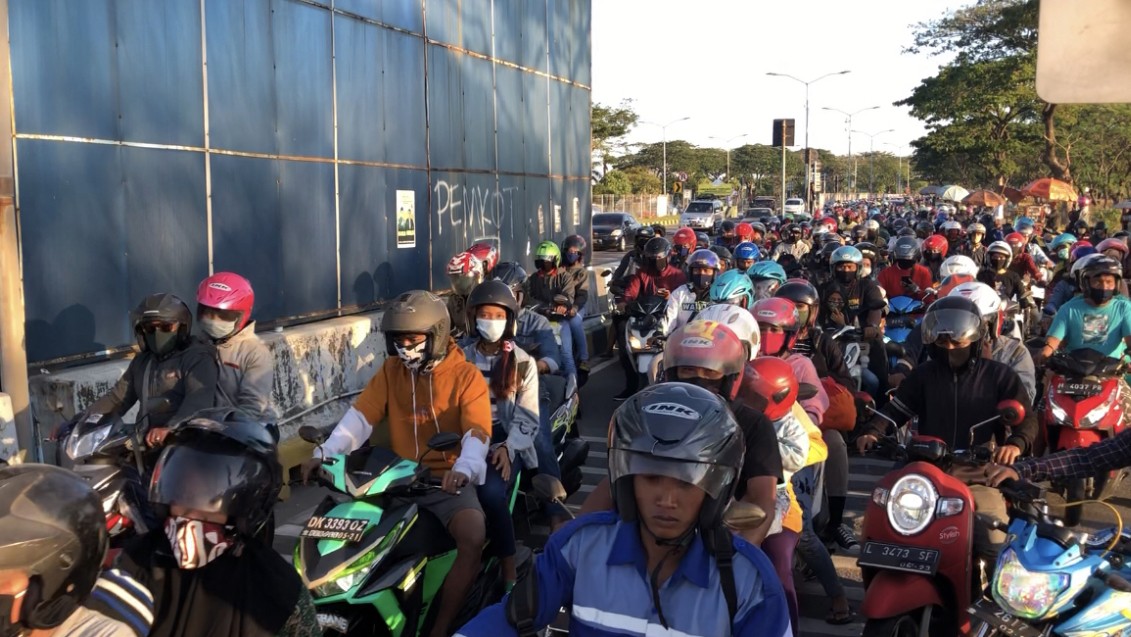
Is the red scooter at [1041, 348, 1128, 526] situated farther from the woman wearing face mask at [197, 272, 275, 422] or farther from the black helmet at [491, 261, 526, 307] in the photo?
the woman wearing face mask at [197, 272, 275, 422]

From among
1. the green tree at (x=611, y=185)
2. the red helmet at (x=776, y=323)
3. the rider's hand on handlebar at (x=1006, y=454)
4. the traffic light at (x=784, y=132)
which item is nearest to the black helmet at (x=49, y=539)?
the rider's hand on handlebar at (x=1006, y=454)

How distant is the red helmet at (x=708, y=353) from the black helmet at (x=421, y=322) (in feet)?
4.15

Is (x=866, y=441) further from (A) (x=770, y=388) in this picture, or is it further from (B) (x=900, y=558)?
(B) (x=900, y=558)

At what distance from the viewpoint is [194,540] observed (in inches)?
118

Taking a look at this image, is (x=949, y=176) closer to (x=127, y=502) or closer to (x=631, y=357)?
(x=631, y=357)

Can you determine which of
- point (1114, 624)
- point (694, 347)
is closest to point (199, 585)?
point (694, 347)

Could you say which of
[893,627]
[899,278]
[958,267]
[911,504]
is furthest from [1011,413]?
[899,278]

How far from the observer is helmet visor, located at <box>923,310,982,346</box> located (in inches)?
233

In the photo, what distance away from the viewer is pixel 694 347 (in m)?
4.51

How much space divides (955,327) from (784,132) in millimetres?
34370

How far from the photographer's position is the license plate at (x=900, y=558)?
4.39 m

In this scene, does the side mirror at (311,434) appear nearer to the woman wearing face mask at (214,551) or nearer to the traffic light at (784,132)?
the woman wearing face mask at (214,551)

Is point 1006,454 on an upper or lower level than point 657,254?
lower

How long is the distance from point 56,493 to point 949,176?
78027 mm
